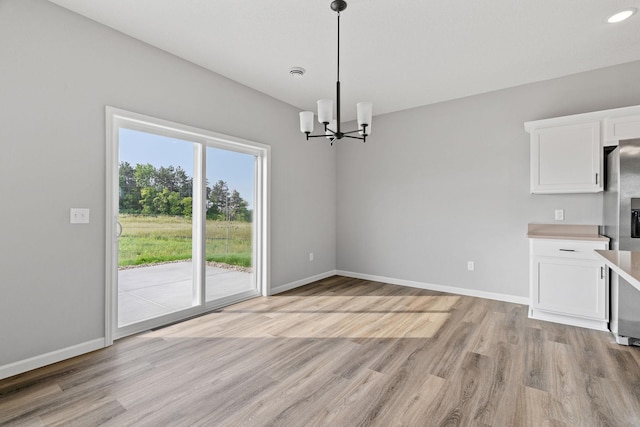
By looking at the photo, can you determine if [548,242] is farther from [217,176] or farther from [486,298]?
[217,176]

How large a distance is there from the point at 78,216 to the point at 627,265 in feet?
11.8

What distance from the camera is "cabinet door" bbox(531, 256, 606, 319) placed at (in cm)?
296

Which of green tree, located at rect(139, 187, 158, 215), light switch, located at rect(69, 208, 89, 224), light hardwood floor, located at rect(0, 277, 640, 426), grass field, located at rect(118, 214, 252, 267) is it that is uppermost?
green tree, located at rect(139, 187, 158, 215)

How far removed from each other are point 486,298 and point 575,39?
3.01m

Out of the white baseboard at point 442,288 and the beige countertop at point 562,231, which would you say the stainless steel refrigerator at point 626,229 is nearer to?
the beige countertop at point 562,231

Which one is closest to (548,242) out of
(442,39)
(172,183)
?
(442,39)

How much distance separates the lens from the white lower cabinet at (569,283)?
9.71 feet

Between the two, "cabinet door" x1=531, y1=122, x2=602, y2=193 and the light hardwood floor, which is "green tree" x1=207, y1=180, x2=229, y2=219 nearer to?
the light hardwood floor

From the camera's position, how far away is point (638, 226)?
8.82 ft

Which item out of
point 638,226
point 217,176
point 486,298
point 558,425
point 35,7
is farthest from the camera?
point 486,298

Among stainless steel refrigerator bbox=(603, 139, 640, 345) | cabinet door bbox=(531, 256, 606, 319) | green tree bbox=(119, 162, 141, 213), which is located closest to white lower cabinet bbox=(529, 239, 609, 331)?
cabinet door bbox=(531, 256, 606, 319)

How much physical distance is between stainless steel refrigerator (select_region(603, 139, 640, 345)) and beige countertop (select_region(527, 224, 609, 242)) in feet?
1.31

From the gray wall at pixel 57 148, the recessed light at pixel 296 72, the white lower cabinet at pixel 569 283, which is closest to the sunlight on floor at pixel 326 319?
the gray wall at pixel 57 148

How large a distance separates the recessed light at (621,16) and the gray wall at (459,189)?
1.07 m
